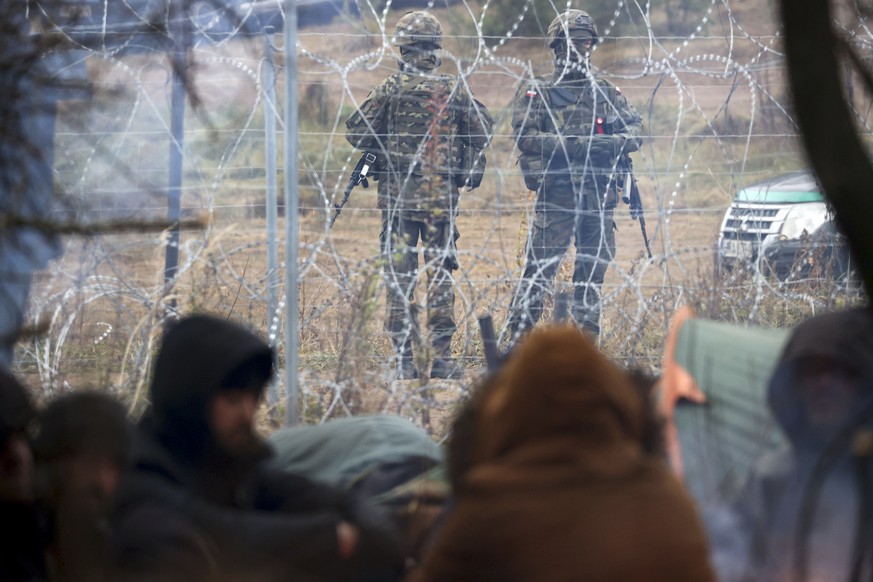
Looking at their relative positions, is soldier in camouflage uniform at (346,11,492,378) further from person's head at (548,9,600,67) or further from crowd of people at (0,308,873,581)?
crowd of people at (0,308,873,581)

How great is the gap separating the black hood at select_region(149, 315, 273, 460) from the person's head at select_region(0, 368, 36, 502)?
27 centimetres

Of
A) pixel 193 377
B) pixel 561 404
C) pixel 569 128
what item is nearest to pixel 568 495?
pixel 561 404

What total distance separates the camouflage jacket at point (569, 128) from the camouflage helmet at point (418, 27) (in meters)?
0.51

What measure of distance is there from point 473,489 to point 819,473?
70 centimetres

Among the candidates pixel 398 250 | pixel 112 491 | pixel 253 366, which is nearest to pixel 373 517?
pixel 253 366

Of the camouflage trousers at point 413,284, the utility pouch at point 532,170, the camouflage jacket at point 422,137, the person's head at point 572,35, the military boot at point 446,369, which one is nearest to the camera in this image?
the camouflage trousers at point 413,284

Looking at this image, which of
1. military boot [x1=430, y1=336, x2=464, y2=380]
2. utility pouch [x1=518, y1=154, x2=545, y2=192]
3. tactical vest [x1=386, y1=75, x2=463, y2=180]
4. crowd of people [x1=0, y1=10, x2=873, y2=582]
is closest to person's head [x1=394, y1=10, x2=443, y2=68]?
tactical vest [x1=386, y1=75, x2=463, y2=180]

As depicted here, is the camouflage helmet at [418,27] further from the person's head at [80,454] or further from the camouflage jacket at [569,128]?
the person's head at [80,454]

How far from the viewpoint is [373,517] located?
7.63 ft

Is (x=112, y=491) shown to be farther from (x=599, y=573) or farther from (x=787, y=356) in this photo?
(x=787, y=356)

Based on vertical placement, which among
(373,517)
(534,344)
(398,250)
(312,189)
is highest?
(312,189)

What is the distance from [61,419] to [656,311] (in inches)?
121

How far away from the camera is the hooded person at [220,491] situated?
2025 millimetres

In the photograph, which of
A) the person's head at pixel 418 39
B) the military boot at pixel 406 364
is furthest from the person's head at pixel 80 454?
the person's head at pixel 418 39
